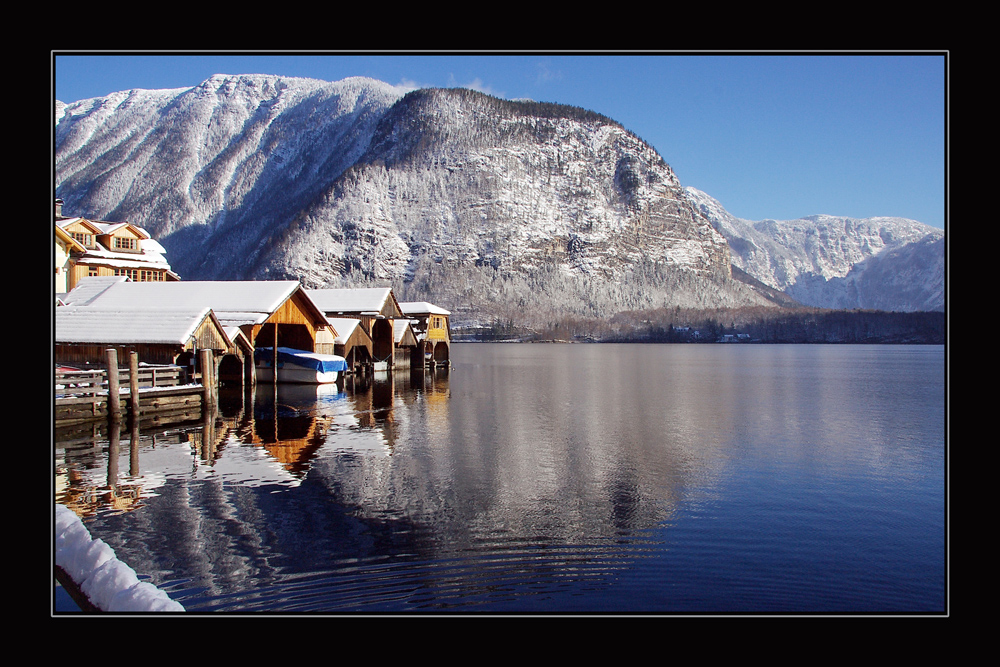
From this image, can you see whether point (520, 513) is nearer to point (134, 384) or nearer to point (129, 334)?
point (134, 384)

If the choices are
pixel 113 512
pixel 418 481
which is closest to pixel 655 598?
pixel 418 481

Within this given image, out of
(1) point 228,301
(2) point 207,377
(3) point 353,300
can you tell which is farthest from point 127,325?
(3) point 353,300

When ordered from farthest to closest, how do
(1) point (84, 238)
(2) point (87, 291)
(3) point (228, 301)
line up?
(1) point (84, 238), (3) point (228, 301), (2) point (87, 291)

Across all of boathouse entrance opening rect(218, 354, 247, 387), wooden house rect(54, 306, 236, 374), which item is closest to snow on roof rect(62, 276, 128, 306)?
wooden house rect(54, 306, 236, 374)

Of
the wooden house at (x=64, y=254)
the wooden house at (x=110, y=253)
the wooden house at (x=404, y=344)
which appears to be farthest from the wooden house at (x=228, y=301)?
the wooden house at (x=404, y=344)

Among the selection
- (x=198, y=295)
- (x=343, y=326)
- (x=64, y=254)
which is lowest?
(x=343, y=326)

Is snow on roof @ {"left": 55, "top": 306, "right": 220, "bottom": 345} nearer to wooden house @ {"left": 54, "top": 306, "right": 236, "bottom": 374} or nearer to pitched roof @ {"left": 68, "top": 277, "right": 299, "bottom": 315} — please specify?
wooden house @ {"left": 54, "top": 306, "right": 236, "bottom": 374}
